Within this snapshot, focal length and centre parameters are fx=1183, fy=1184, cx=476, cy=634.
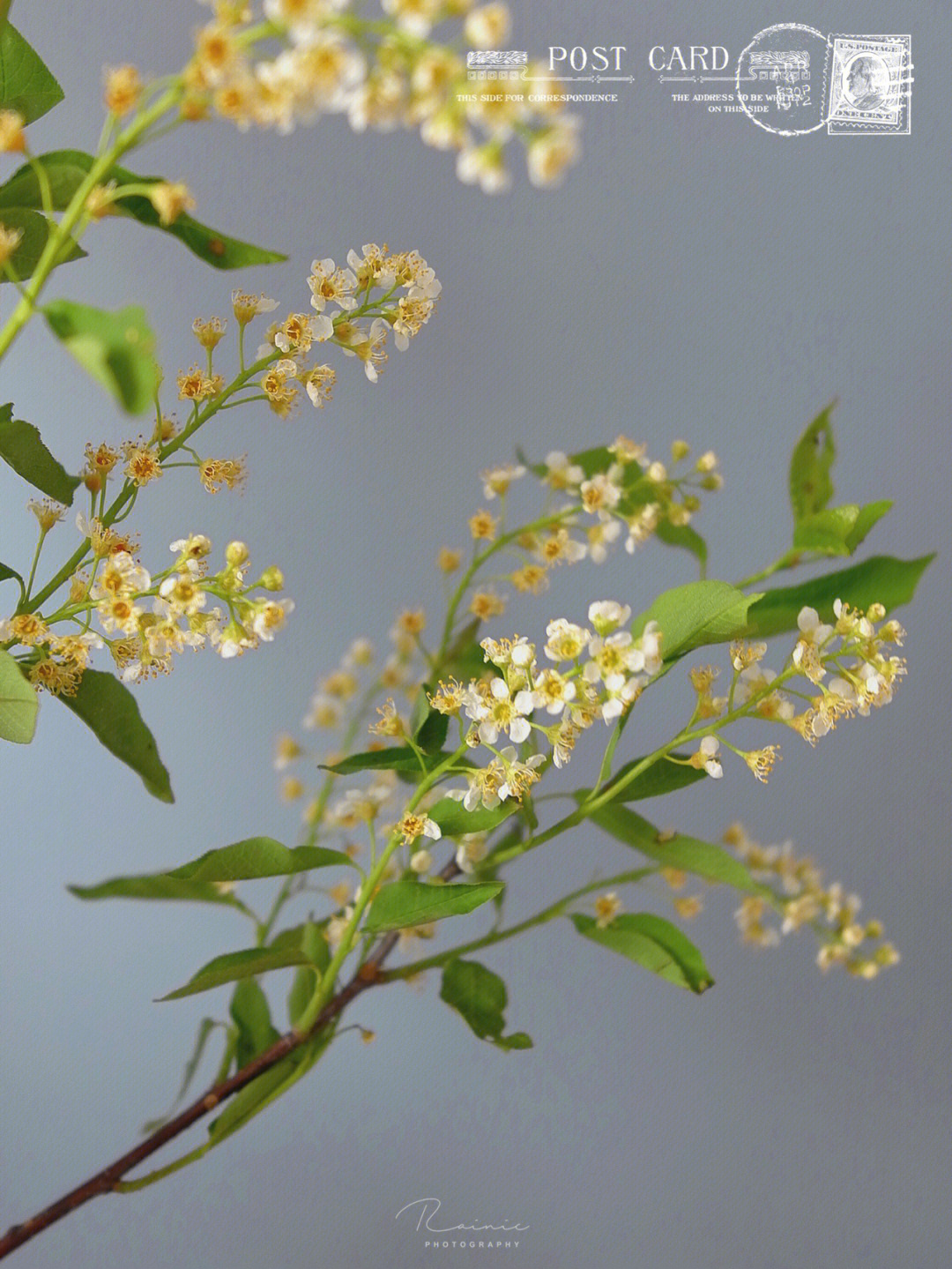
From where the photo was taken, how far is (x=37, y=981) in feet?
3.38

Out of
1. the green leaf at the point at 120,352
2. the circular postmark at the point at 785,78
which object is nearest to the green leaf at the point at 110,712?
the green leaf at the point at 120,352

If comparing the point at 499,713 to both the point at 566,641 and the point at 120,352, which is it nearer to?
the point at 566,641

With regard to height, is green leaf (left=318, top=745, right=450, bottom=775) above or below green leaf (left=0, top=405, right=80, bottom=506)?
below

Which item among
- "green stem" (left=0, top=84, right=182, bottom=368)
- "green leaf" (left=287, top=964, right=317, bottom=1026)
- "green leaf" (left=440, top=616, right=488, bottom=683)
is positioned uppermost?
"green stem" (left=0, top=84, right=182, bottom=368)

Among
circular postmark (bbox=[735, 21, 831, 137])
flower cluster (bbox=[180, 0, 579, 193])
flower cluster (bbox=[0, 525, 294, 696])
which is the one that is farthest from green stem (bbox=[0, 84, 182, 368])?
circular postmark (bbox=[735, 21, 831, 137])

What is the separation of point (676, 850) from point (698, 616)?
0.53 ft

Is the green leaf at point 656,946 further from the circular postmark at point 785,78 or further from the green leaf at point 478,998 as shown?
the circular postmark at point 785,78

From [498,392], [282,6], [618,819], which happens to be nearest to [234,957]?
[618,819]

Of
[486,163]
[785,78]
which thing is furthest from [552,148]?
[785,78]

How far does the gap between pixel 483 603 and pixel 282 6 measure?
0.44 metres

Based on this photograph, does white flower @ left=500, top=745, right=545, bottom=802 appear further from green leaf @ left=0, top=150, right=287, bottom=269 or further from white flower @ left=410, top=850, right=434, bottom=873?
green leaf @ left=0, top=150, right=287, bottom=269

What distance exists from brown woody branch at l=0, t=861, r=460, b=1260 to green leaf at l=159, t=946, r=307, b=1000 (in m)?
0.05

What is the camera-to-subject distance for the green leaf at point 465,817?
59 cm

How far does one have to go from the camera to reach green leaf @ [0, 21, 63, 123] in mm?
529
